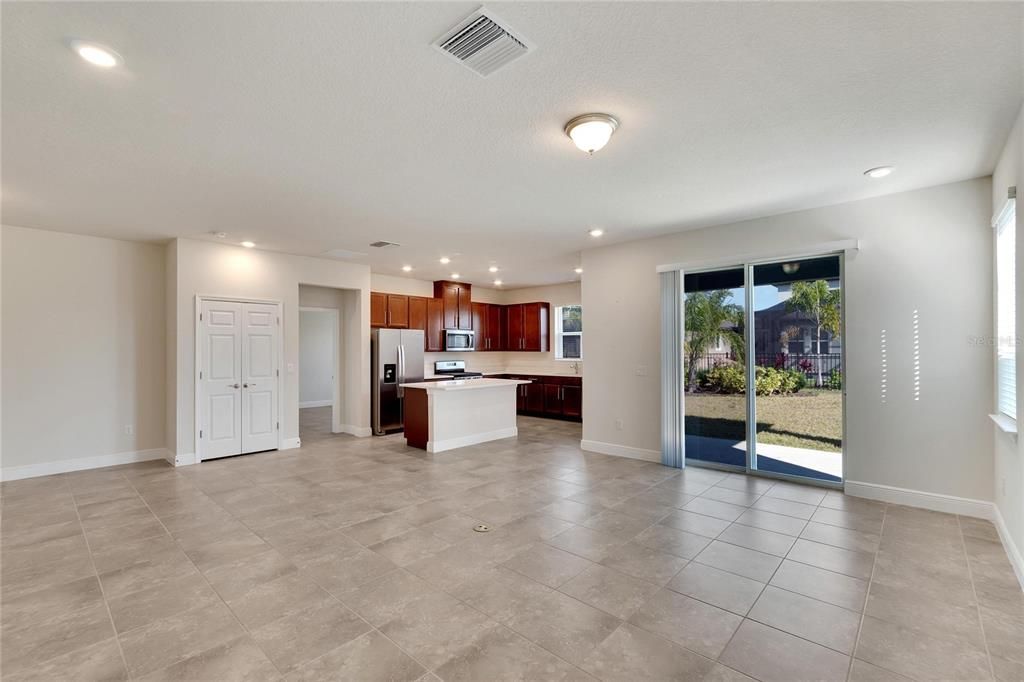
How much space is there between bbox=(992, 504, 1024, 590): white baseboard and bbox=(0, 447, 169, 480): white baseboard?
825 cm

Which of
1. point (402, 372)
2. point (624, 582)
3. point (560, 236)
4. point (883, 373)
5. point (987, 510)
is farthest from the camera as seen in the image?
point (402, 372)

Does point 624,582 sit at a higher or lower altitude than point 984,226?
lower

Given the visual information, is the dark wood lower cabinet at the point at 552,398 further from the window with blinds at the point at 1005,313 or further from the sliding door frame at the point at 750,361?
the window with blinds at the point at 1005,313

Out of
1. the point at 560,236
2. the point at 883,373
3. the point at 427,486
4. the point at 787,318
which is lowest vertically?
the point at 427,486

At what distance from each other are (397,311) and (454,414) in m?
2.79

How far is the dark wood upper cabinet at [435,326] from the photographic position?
916 centimetres

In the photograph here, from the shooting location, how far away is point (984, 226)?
12.5ft

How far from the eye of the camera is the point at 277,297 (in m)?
6.64

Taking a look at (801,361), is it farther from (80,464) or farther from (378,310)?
(80,464)

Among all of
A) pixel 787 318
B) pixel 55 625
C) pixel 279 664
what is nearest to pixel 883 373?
pixel 787 318

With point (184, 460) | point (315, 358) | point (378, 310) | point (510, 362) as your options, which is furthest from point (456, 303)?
point (184, 460)

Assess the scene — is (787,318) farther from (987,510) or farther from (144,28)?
(144,28)

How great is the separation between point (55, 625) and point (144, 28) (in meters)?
2.96

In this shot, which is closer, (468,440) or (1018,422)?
(1018,422)
